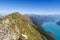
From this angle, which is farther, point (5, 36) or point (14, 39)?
point (14, 39)

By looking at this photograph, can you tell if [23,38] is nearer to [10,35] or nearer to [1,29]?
[10,35]

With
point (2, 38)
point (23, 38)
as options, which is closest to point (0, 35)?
point (2, 38)

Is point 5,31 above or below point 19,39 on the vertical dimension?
above

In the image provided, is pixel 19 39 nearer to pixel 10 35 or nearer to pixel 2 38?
pixel 10 35

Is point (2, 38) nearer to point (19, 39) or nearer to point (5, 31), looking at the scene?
point (5, 31)

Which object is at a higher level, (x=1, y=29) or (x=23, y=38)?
(x=1, y=29)

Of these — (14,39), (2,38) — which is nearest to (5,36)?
(2,38)

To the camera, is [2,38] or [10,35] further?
[10,35]

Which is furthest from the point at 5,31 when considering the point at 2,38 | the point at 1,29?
the point at 2,38
